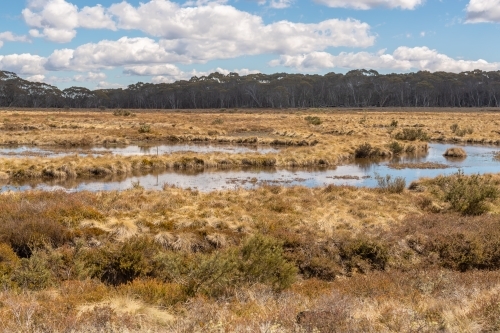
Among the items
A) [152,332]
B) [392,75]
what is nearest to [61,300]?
[152,332]

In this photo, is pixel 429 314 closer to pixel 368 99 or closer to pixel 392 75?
pixel 368 99

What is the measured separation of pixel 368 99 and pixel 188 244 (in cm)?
13290

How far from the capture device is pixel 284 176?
84.4 feet

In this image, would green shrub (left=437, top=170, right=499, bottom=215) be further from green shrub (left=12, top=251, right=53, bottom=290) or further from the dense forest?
the dense forest

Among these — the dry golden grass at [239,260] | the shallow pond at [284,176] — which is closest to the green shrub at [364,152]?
the shallow pond at [284,176]

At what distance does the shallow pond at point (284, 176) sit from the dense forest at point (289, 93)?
105 metres

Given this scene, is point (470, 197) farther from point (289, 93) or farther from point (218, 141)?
point (289, 93)

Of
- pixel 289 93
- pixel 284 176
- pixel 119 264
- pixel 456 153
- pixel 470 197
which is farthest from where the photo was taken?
pixel 289 93

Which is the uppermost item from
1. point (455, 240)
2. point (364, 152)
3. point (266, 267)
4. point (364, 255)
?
point (364, 152)

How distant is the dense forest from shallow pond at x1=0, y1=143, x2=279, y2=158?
9909 cm

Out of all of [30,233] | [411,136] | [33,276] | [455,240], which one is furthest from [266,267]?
[411,136]

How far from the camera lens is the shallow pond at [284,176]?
869 inches

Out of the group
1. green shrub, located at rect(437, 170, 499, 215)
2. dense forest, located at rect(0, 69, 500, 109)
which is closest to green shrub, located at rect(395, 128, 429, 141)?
green shrub, located at rect(437, 170, 499, 215)

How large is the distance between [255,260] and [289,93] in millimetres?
132643
